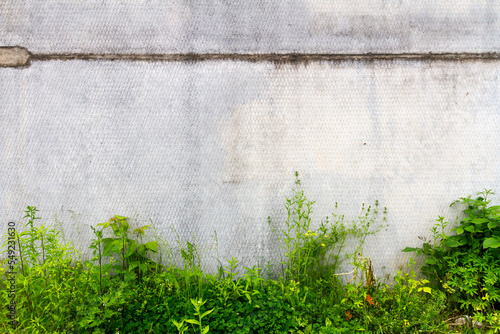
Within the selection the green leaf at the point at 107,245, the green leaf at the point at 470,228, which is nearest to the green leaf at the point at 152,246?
the green leaf at the point at 107,245

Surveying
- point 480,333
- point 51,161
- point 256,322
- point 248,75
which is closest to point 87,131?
point 51,161

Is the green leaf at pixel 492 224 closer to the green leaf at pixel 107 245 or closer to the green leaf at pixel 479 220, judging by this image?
the green leaf at pixel 479 220

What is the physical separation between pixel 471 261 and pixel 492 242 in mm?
259

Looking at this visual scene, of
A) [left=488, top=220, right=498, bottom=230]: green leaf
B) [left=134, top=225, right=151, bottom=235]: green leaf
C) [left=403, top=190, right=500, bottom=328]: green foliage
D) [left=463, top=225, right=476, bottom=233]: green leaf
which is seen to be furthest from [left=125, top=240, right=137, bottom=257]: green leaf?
[left=488, top=220, right=498, bottom=230]: green leaf

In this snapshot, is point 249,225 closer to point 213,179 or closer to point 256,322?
point 213,179

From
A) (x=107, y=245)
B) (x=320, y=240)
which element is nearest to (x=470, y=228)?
(x=320, y=240)

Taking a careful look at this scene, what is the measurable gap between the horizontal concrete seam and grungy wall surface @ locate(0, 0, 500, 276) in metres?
0.04

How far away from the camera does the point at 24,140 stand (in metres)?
2.67

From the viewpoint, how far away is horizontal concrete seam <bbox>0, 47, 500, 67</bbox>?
267 centimetres

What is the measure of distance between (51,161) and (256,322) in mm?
2201

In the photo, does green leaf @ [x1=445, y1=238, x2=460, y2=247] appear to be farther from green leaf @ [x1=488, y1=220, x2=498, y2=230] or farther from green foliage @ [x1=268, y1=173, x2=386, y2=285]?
green foliage @ [x1=268, y1=173, x2=386, y2=285]

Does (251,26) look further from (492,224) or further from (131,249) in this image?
(492,224)

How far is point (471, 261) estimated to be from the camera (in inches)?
99.5

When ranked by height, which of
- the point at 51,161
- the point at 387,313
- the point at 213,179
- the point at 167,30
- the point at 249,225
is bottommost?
the point at 387,313
